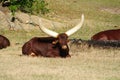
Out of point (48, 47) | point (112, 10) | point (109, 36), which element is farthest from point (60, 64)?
point (112, 10)

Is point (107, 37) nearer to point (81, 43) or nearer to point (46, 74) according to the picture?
point (81, 43)

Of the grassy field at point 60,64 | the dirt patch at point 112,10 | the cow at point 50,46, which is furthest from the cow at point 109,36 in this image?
the dirt patch at point 112,10

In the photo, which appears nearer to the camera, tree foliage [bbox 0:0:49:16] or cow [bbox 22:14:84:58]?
cow [bbox 22:14:84:58]

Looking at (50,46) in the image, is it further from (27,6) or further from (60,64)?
(27,6)

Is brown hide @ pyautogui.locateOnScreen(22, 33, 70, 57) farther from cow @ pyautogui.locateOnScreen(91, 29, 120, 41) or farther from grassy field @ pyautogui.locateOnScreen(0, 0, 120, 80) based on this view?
cow @ pyautogui.locateOnScreen(91, 29, 120, 41)

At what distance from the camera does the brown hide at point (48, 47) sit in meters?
14.7

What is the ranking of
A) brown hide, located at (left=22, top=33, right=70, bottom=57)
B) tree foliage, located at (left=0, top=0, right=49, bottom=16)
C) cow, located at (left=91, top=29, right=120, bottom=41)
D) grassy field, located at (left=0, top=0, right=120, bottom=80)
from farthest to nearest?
tree foliage, located at (left=0, top=0, right=49, bottom=16)
cow, located at (left=91, top=29, right=120, bottom=41)
brown hide, located at (left=22, top=33, right=70, bottom=57)
grassy field, located at (left=0, top=0, right=120, bottom=80)

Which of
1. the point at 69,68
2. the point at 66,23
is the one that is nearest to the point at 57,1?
the point at 66,23

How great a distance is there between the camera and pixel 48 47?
15.1 meters

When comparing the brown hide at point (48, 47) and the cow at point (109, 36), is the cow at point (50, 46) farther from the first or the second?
the cow at point (109, 36)

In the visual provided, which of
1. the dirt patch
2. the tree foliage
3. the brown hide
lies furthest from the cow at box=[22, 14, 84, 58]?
the dirt patch

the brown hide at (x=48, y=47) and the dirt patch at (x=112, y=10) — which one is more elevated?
the brown hide at (x=48, y=47)

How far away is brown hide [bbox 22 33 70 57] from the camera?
14695mm

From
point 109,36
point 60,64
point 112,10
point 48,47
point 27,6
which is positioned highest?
point 60,64
